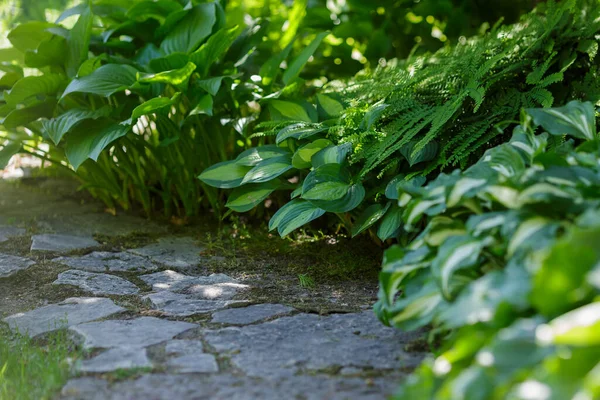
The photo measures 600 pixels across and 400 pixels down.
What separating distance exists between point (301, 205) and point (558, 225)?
140 cm

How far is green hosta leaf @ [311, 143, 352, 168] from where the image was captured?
270 cm

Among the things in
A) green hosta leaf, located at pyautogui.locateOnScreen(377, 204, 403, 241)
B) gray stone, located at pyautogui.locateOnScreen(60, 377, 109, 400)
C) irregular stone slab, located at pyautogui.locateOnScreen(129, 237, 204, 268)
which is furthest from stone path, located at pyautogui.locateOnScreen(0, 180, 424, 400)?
green hosta leaf, located at pyautogui.locateOnScreen(377, 204, 403, 241)

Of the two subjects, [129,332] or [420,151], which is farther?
[420,151]

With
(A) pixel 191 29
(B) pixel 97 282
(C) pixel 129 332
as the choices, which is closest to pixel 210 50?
(A) pixel 191 29

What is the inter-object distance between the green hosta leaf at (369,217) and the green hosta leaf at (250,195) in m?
→ 0.45

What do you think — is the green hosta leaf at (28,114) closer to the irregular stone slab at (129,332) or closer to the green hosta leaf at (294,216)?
the green hosta leaf at (294,216)

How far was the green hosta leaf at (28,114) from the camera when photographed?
3.25 meters

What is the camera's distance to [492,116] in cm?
272

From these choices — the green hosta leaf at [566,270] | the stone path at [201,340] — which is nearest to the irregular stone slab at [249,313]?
the stone path at [201,340]

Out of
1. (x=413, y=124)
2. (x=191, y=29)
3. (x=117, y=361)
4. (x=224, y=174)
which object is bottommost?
(x=117, y=361)

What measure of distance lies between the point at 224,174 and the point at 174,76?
0.51 metres

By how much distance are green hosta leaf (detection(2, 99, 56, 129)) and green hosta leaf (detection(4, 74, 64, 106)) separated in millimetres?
47

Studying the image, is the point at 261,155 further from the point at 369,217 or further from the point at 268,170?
the point at 369,217

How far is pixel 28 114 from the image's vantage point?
3.32 m
